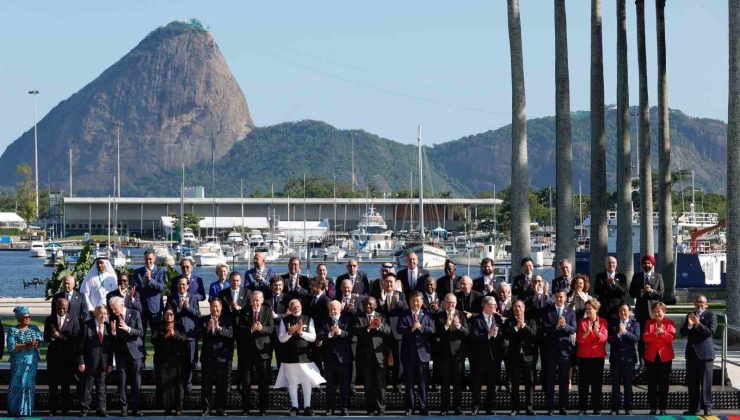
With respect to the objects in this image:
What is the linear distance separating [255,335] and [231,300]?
766mm

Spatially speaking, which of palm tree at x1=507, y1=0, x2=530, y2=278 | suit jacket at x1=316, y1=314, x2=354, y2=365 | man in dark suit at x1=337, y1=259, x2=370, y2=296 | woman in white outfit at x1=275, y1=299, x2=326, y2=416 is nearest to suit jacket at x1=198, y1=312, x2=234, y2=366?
woman in white outfit at x1=275, y1=299, x2=326, y2=416

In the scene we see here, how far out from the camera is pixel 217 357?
1923 cm

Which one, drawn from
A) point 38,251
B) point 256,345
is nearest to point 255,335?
point 256,345

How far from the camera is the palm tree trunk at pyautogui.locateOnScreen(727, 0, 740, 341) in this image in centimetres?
2469

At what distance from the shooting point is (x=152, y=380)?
67.1 feet

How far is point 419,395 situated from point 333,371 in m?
1.33

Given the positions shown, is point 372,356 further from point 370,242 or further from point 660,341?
point 370,242

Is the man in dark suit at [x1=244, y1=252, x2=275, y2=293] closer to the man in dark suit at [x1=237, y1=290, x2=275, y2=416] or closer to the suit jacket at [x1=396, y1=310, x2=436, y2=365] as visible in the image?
the man in dark suit at [x1=237, y1=290, x2=275, y2=416]

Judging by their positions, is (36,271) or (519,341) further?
(36,271)

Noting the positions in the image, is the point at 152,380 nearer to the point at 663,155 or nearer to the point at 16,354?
the point at 16,354

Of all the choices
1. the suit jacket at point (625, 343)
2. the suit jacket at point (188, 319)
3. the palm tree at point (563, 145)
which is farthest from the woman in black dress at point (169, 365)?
the palm tree at point (563, 145)

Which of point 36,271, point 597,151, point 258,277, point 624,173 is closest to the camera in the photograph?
point 258,277

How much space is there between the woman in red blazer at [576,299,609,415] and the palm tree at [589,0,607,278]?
12666mm

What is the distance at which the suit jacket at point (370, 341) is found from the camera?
1936 cm
